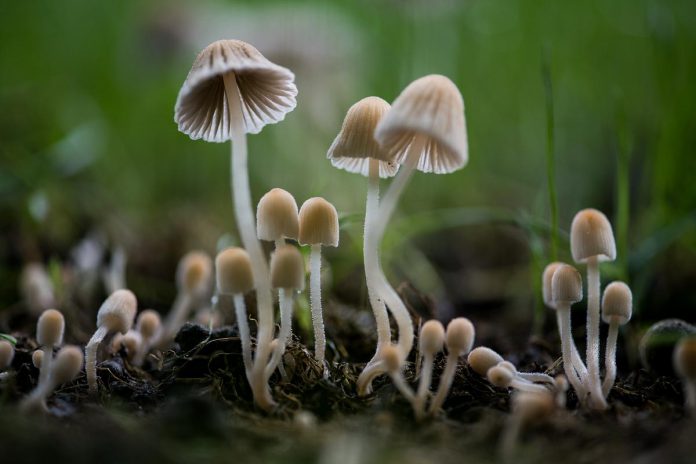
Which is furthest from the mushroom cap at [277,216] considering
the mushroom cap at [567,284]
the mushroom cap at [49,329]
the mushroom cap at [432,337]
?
the mushroom cap at [567,284]

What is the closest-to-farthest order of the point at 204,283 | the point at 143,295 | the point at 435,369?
the point at 435,369, the point at 204,283, the point at 143,295

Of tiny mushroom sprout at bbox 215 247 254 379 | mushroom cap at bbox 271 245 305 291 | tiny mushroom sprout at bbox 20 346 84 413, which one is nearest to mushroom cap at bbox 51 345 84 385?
tiny mushroom sprout at bbox 20 346 84 413

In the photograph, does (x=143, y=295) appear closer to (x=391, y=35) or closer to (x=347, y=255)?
(x=347, y=255)

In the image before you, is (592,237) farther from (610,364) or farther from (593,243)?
(610,364)

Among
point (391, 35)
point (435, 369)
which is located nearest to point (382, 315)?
point (435, 369)

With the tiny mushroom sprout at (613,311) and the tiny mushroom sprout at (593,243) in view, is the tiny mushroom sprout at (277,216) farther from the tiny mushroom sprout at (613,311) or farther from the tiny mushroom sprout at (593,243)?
the tiny mushroom sprout at (613,311)

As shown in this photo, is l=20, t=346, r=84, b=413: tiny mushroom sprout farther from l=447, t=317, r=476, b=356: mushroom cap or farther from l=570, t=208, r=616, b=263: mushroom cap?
l=570, t=208, r=616, b=263: mushroom cap
